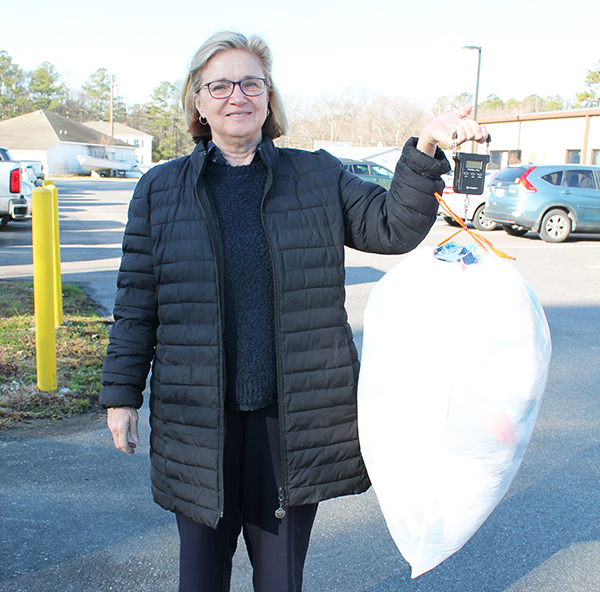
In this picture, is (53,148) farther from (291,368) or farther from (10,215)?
(291,368)

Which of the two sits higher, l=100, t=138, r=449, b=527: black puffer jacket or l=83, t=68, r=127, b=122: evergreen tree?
l=83, t=68, r=127, b=122: evergreen tree

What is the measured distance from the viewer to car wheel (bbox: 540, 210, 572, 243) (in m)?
14.0

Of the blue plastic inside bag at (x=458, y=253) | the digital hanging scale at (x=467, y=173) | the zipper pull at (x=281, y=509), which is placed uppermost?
the digital hanging scale at (x=467, y=173)

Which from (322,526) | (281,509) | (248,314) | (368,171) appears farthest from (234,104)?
(368,171)

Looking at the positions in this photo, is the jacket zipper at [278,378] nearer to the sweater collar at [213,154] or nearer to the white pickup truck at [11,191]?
the sweater collar at [213,154]

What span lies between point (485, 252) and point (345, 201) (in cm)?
45

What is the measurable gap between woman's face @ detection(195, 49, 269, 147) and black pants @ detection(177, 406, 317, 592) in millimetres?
825

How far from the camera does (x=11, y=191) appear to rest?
13.2 metres

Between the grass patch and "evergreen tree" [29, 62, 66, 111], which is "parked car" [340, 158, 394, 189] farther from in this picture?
"evergreen tree" [29, 62, 66, 111]

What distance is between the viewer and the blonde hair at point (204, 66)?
74.2 inches

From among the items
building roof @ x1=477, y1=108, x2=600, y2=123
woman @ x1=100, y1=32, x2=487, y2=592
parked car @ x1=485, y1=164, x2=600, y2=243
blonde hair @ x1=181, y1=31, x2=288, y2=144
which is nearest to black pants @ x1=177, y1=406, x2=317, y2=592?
woman @ x1=100, y1=32, x2=487, y2=592

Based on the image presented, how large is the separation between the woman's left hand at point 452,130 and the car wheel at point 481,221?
A: 48.4ft

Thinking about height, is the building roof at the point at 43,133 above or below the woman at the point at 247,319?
above


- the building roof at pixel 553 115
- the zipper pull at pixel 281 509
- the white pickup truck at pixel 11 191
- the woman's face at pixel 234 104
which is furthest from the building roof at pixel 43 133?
the zipper pull at pixel 281 509
